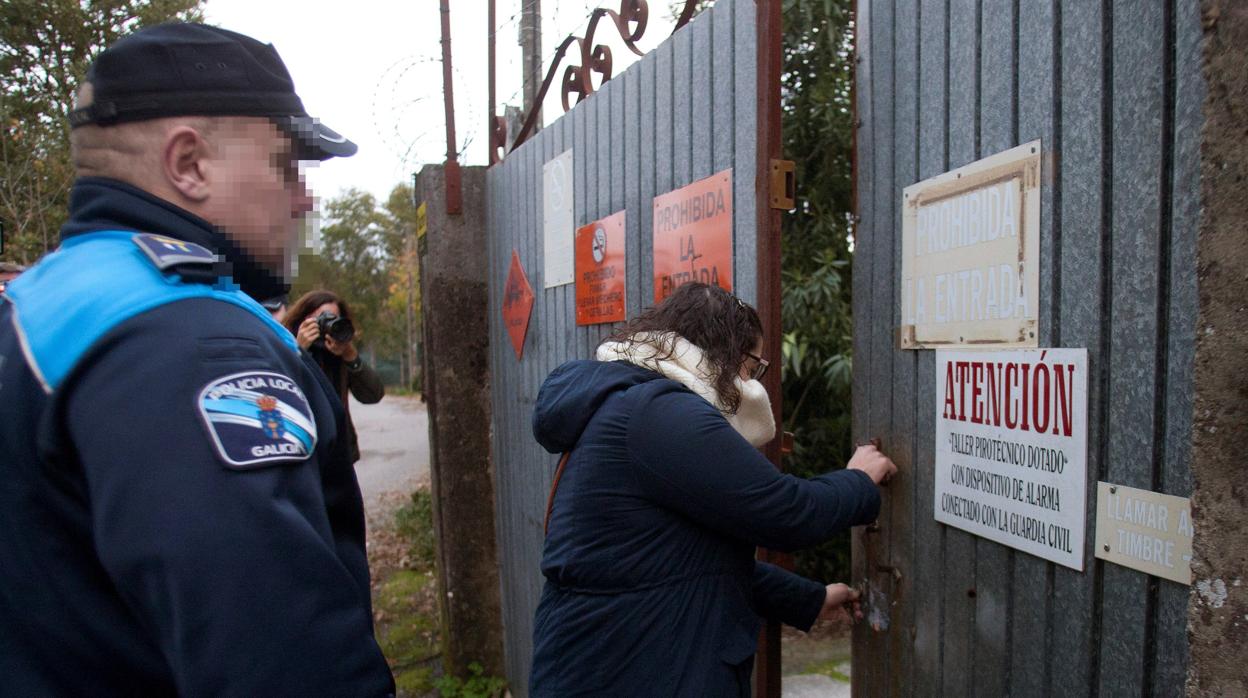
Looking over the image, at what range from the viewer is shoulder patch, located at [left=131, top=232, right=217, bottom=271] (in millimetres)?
1011

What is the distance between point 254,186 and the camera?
1133 millimetres

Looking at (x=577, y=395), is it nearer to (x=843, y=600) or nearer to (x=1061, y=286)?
(x=843, y=600)

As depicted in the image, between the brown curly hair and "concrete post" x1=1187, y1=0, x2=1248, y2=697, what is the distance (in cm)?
105

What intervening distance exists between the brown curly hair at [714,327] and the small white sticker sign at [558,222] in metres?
1.26

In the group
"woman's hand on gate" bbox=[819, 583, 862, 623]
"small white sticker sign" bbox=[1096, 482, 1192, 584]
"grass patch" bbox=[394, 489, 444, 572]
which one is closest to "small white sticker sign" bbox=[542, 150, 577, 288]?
"woman's hand on gate" bbox=[819, 583, 862, 623]

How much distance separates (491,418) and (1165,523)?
3.41 m

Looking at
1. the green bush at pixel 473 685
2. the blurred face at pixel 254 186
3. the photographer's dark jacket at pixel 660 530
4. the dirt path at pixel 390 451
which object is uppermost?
the blurred face at pixel 254 186

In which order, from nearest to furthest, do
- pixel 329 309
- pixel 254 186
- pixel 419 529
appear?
pixel 254 186, pixel 329 309, pixel 419 529

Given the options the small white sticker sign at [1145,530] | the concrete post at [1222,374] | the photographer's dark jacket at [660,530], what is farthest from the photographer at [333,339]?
the concrete post at [1222,374]

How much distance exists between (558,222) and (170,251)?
2.35 meters

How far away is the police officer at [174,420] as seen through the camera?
90 cm

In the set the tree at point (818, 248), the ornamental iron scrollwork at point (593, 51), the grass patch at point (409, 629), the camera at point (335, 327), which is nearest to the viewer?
the ornamental iron scrollwork at point (593, 51)

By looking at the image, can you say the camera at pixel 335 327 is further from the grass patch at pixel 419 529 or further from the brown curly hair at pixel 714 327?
the brown curly hair at pixel 714 327

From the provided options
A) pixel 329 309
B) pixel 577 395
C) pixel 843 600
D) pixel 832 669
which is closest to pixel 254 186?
pixel 577 395
